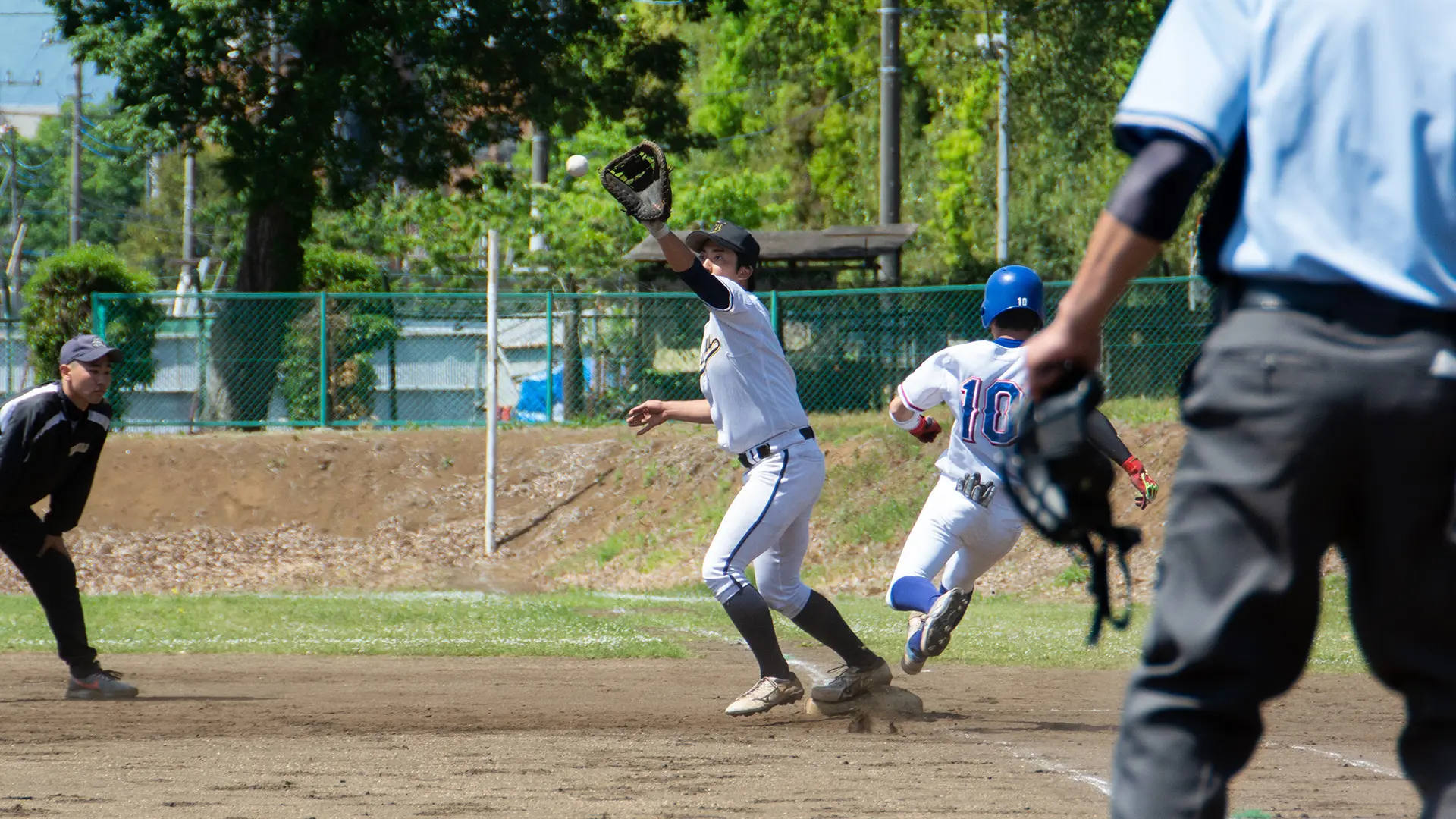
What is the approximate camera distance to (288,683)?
28.3 feet

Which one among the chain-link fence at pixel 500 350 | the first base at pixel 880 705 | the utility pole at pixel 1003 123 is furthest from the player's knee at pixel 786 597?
the utility pole at pixel 1003 123

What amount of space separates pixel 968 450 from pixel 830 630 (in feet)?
3.42

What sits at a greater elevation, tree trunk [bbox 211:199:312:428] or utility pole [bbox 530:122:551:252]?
utility pole [bbox 530:122:551:252]

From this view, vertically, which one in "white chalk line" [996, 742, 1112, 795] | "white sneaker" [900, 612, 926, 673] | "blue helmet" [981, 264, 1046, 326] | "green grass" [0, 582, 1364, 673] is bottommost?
"green grass" [0, 582, 1364, 673]

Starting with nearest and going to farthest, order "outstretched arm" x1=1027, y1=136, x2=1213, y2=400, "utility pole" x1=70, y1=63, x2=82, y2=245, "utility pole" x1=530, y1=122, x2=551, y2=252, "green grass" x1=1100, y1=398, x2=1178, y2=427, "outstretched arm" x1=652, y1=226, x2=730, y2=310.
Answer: "outstretched arm" x1=1027, y1=136, x2=1213, y2=400
"outstretched arm" x1=652, y1=226, x2=730, y2=310
"green grass" x1=1100, y1=398, x2=1178, y2=427
"utility pole" x1=530, y1=122, x2=551, y2=252
"utility pole" x1=70, y1=63, x2=82, y2=245

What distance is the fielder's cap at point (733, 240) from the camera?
7.15 metres

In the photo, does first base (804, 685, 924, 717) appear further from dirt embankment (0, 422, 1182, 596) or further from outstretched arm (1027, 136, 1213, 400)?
dirt embankment (0, 422, 1182, 596)

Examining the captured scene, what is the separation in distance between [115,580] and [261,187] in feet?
19.3

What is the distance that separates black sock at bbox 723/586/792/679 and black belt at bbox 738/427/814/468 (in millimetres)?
578

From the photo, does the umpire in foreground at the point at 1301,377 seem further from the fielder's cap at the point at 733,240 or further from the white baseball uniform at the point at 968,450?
the fielder's cap at the point at 733,240

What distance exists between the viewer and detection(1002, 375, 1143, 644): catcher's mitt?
8.55 ft

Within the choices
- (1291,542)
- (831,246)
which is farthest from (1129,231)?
(831,246)

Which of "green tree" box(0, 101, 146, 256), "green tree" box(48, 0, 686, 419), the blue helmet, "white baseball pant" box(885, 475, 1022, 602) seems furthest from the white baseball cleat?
"green tree" box(0, 101, 146, 256)

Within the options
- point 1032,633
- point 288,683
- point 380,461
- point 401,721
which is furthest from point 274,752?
point 380,461
